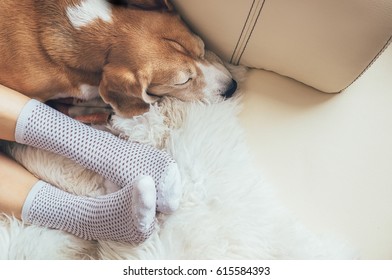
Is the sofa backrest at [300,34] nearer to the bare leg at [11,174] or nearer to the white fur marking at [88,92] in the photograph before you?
the white fur marking at [88,92]

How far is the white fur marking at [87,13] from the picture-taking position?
37.1 inches

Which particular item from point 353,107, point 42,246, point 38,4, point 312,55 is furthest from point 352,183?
point 38,4

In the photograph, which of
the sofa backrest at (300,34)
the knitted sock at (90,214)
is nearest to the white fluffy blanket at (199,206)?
the knitted sock at (90,214)

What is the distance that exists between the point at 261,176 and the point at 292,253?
0.18 m

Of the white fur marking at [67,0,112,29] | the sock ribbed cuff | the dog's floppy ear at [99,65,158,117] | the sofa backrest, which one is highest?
the sofa backrest

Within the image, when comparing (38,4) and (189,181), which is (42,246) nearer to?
(189,181)

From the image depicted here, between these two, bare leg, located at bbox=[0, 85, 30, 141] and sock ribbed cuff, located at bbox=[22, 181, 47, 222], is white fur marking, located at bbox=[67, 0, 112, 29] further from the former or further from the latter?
sock ribbed cuff, located at bbox=[22, 181, 47, 222]

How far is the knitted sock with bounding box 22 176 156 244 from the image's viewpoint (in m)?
0.92

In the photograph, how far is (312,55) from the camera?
893 mm

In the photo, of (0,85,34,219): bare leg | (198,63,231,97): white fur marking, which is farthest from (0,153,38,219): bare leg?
(198,63,231,97): white fur marking

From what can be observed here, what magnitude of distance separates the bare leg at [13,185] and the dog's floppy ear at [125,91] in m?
0.26

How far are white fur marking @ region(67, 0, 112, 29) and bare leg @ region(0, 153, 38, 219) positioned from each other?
359 mm

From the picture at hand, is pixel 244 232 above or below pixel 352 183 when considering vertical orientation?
below

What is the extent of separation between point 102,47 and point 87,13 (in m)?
0.08
